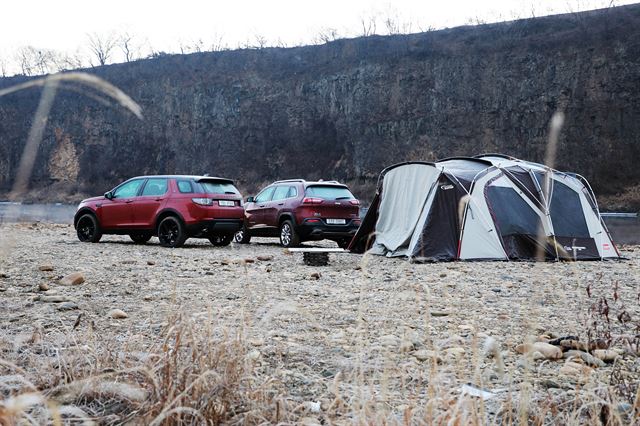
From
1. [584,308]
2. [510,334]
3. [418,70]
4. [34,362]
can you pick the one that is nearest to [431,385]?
[34,362]

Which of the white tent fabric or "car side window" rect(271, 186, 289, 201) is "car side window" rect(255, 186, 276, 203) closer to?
"car side window" rect(271, 186, 289, 201)

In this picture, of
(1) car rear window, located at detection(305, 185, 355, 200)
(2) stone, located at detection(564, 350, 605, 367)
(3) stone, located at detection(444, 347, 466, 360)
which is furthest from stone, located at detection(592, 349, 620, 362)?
(1) car rear window, located at detection(305, 185, 355, 200)

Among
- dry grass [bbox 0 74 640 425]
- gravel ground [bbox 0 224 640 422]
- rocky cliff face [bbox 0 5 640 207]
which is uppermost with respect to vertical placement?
rocky cliff face [bbox 0 5 640 207]

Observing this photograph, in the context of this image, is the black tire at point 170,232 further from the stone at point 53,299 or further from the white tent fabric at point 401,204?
the stone at point 53,299

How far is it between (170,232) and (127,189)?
1773 mm

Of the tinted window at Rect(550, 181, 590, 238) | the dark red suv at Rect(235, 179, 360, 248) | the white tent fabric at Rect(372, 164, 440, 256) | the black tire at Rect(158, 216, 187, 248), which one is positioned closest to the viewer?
the tinted window at Rect(550, 181, 590, 238)

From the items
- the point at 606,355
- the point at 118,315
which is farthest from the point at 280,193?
the point at 606,355

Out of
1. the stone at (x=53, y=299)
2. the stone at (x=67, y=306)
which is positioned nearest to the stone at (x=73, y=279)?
the stone at (x=53, y=299)

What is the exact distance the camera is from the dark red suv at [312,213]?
1412 cm

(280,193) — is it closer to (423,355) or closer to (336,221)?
(336,221)

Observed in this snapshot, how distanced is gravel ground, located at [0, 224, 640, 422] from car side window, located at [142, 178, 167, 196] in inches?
107

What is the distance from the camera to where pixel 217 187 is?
13.9m

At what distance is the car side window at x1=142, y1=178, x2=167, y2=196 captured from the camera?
1398 centimetres

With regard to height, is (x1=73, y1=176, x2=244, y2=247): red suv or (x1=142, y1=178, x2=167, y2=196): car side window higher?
(x1=142, y1=178, x2=167, y2=196): car side window
